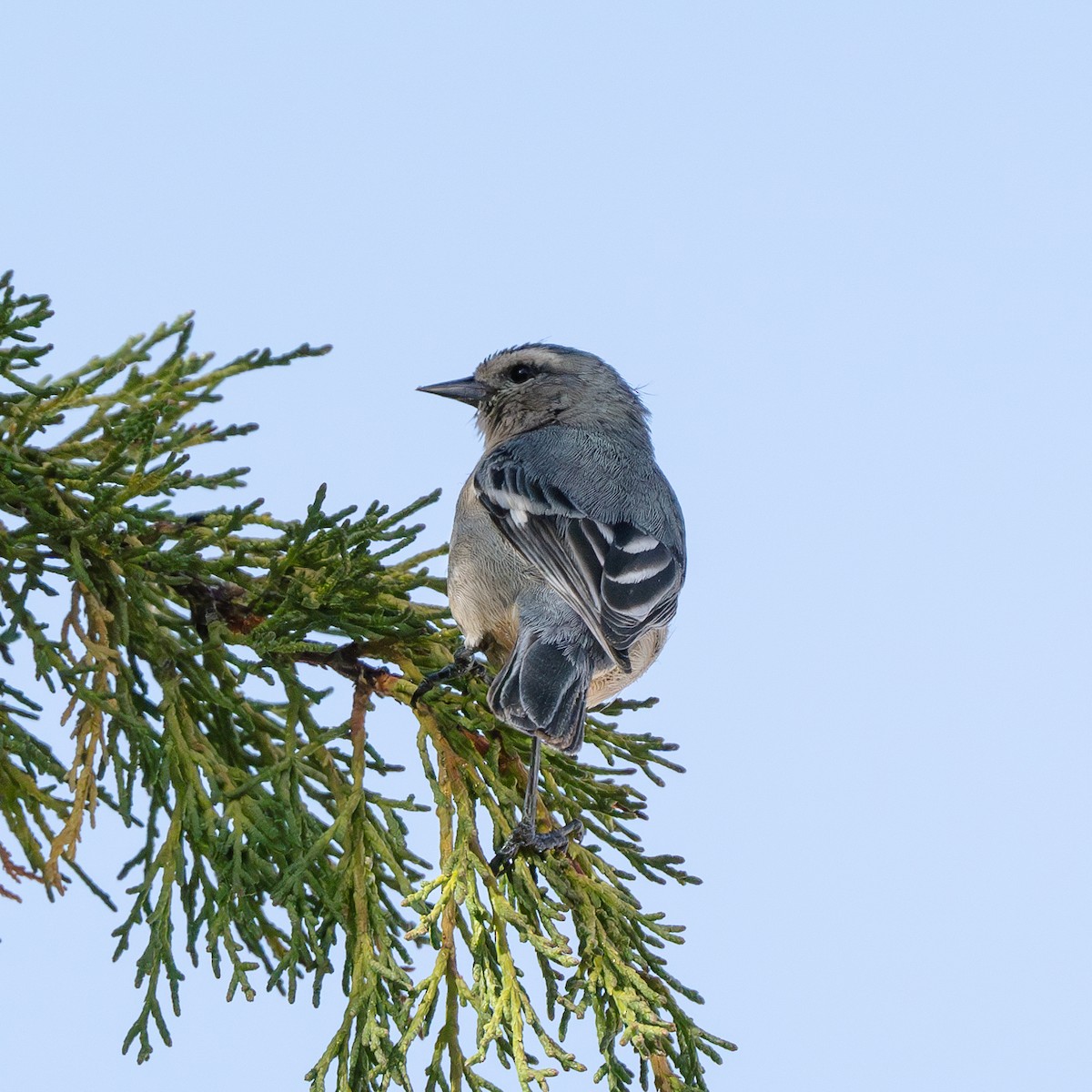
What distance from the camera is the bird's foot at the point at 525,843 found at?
3.78 meters

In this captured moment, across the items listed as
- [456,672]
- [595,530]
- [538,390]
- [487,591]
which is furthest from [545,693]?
[538,390]

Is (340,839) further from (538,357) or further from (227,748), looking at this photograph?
(538,357)

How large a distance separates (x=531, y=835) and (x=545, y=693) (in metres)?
0.39

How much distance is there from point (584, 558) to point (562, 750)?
0.90 meters

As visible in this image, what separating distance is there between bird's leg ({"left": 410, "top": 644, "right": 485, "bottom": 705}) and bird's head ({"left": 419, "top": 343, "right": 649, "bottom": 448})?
1787 mm

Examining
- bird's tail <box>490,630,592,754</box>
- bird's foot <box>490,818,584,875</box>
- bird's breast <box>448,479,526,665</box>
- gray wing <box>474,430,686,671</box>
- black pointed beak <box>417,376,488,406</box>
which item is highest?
black pointed beak <box>417,376,488,406</box>

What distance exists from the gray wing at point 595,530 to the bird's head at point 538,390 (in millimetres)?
578

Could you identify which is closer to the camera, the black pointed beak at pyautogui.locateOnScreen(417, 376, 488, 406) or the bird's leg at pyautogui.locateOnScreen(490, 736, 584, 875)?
the bird's leg at pyautogui.locateOnScreen(490, 736, 584, 875)

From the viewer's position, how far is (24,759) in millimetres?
3797

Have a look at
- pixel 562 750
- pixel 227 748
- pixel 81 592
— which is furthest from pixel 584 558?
pixel 81 592

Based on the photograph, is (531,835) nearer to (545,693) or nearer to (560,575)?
(545,693)

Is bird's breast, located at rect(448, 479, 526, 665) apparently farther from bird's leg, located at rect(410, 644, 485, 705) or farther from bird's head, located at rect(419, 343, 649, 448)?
bird's head, located at rect(419, 343, 649, 448)

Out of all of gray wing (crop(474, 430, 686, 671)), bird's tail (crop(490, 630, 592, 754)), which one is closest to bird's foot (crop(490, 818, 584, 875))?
bird's tail (crop(490, 630, 592, 754))

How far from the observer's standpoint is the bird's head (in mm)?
5961
